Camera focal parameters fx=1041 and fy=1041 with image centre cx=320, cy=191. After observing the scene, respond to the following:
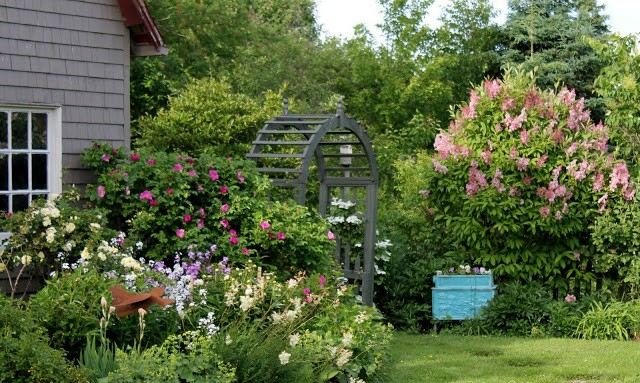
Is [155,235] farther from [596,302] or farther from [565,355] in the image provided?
[596,302]

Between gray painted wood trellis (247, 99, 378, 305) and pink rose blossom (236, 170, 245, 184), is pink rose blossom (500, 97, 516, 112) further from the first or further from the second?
pink rose blossom (236, 170, 245, 184)

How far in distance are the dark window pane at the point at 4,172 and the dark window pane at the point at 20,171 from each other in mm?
47

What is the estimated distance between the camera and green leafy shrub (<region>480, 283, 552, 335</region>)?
1167 centimetres

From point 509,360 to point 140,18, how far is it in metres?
4.64

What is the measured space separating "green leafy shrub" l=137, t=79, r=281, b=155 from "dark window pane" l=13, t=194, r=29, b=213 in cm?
432

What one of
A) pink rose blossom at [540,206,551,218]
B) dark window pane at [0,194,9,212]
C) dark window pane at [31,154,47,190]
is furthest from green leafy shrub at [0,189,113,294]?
pink rose blossom at [540,206,551,218]

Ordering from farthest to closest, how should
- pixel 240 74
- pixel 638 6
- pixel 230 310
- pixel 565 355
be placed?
pixel 638 6, pixel 240 74, pixel 565 355, pixel 230 310

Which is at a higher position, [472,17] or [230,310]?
[472,17]

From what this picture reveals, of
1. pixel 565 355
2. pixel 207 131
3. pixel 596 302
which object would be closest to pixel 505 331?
pixel 596 302

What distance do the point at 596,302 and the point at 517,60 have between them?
1443cm

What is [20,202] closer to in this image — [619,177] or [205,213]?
[205,213]

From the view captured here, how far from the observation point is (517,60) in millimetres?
25438

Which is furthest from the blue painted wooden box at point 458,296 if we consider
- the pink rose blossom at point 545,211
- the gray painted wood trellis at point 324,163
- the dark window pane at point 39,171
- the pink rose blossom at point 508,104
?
the dark window pane at point 39,171

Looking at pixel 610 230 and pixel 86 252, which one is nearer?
pixel 86 252
